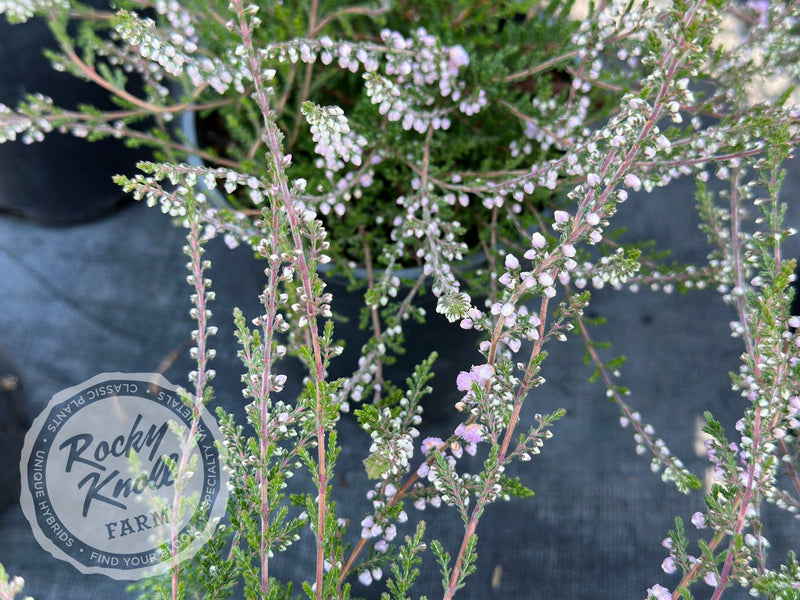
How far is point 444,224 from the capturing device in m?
0.89

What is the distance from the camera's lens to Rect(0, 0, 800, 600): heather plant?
59 cm

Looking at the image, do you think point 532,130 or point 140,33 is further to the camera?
point 532,130

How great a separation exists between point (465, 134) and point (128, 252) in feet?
2.76

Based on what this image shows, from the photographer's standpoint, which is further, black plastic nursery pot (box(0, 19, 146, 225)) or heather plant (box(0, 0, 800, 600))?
black plastic nursery pot (box(0, 19, 146, 225))

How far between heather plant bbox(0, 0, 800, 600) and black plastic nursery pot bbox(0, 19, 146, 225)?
85 millimetres

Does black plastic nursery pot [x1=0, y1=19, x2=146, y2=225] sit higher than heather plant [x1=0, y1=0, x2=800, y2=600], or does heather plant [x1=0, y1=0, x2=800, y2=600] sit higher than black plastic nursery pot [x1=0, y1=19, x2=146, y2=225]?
black plastic nursery pot [x1=0, y1=19, x2=146, y2=225]

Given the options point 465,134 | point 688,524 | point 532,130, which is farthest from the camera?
point 688,524

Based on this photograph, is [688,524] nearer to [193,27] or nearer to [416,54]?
[416,54]

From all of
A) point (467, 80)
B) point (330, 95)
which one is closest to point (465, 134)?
point (467, 80)

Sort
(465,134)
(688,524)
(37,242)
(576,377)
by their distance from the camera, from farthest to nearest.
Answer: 1. (37,242)
2. (576,377)
3. (688,524)
4. (465,134)

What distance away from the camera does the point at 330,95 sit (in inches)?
44.6

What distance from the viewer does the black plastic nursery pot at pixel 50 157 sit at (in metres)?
1.23

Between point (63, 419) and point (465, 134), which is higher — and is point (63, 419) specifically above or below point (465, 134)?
below

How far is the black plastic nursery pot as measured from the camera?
4.05 ft
